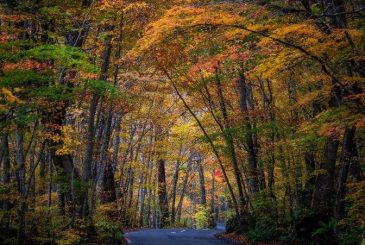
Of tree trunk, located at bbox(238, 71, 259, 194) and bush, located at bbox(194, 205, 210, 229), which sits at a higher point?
tree trunk, located at bbox(238, 71, 259, 194)

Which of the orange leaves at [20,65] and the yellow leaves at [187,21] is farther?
the yellow leaves at [187,21]

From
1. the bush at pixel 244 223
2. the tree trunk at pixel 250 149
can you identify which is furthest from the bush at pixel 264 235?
the tree trunk at pixel 250 149

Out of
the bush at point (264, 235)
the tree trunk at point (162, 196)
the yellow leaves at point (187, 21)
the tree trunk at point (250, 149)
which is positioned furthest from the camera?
the tree trunk at point (162, 196)

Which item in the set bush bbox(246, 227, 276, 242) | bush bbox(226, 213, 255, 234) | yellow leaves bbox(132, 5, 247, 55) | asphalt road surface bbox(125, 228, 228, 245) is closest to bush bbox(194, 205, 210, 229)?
bush bbox(226, 213, 255, 234)

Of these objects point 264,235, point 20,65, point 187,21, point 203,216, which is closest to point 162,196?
point 203,216

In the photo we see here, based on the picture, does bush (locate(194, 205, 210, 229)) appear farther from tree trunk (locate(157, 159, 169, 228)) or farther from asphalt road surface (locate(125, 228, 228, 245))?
asphalt road surface (locate(125, 228, 228, 245))

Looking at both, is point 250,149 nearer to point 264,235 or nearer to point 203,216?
point 264,235

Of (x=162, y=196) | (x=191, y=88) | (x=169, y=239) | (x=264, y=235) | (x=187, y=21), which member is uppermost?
(x=191, y=88)

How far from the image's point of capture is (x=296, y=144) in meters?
14.3

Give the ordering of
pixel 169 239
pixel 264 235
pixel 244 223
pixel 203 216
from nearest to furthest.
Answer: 1. pixel 264 235
2. pixel 169 239
3. pixel 244 223
4. pixel 203 216

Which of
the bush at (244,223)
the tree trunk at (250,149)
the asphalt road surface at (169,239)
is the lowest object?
the asphalt road surface at (169,239)

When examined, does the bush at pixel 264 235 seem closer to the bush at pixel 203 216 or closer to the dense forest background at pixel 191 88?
the dense forest background at pixel 191 88

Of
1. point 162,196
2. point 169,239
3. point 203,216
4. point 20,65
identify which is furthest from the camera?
point 203,216

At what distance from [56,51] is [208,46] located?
7033mm
